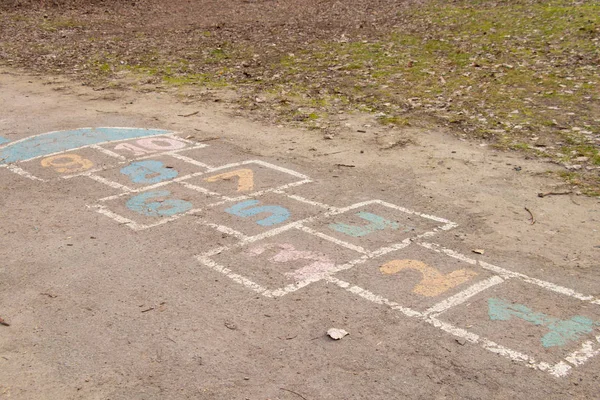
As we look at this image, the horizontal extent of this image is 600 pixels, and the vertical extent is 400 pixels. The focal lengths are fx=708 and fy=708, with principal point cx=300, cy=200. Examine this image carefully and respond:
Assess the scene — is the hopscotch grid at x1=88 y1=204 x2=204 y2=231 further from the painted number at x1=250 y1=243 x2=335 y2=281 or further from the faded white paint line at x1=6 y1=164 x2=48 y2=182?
the faded white paint line at x1=6 y1=164 x2=48 y2=182

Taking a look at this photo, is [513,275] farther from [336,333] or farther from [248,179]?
[248,179]

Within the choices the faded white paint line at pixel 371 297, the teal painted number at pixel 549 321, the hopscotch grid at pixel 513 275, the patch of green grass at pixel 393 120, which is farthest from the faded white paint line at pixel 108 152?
the teal painted number at pixel 549 321

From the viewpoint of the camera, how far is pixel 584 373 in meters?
4.19

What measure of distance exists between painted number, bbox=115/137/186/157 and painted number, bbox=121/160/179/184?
1.30ft

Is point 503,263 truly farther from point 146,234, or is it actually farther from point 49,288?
point 49,288

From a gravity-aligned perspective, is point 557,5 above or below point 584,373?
above

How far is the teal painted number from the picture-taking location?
15.0 feet

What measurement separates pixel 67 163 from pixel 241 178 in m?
2.08

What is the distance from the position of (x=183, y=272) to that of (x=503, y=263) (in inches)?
98.1

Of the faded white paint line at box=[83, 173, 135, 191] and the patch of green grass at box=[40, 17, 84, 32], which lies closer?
the faded white paint line at box=[83, 173, 135, 191]

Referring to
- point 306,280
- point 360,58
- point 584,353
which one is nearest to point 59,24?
point 360,58

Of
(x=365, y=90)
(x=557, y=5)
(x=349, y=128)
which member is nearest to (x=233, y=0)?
(x=557, y=5)

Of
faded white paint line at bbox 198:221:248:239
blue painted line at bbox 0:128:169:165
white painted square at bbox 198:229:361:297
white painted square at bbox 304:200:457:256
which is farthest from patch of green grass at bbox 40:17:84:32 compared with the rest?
white painted square at bbox 198:229:361:297

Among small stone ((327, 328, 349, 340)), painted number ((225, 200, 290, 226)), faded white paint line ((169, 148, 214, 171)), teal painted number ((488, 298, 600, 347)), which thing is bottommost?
faded white paint line ((169, 148, 214, 171))
